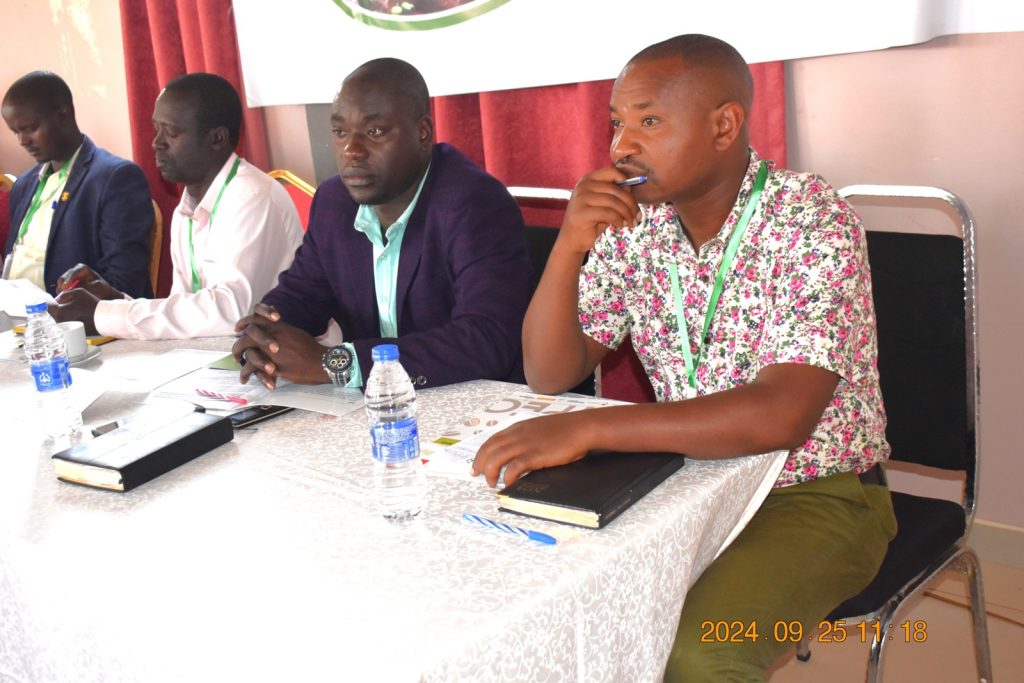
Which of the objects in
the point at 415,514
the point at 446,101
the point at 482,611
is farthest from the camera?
the point at 446,101

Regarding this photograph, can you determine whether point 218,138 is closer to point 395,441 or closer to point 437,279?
point 437,279

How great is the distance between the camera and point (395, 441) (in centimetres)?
123

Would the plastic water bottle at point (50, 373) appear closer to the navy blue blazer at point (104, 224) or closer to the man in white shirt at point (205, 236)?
the man in white shirt at point (205, 236)

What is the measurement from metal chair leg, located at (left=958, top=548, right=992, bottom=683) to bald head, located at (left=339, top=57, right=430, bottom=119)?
1.44 m

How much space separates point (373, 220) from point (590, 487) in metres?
1.20

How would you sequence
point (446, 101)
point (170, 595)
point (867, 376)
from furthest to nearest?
point (446, 101)
point (867, 376)
point (170, 595)

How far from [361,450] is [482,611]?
545 millimetres

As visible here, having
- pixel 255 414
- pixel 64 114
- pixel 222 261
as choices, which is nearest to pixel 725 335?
pixel 255 414

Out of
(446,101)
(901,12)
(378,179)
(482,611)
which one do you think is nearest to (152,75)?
(446,101)

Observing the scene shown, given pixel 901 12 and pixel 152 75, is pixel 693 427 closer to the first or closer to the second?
pixel 901 12

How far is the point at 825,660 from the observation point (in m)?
2.17

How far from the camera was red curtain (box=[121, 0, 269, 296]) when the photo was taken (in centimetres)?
374

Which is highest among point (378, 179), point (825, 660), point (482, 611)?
point (378, 179)

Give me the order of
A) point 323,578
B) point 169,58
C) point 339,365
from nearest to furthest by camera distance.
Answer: point 323,578
point 339,365
point 169,58
